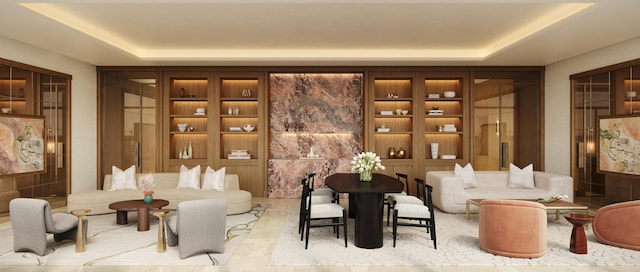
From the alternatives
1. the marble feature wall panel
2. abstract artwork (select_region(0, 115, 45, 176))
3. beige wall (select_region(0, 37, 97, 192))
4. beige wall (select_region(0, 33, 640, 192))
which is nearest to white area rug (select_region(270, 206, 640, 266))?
beige wall (select_region(0, 33, 640, 192))

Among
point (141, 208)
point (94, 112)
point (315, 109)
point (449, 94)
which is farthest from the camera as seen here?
point (315, 109)

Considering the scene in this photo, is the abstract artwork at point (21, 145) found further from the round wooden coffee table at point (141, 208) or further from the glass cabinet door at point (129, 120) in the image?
the round wooden coffee table at point (141, 208)

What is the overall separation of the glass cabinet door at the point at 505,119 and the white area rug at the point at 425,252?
3.37m

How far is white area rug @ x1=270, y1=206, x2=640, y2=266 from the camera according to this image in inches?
157

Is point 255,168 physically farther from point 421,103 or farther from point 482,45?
point 482,45

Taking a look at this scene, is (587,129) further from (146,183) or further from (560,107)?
(146,183)

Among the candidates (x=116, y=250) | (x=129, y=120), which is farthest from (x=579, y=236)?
(x=129, y=120)

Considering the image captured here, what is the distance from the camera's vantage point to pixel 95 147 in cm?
816

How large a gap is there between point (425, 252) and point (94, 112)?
7.30 meters

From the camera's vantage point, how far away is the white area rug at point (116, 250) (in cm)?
401

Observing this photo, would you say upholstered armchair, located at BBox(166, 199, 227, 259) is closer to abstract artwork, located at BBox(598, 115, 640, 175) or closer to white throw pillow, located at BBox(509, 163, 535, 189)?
white throw pillow, located at BBox(509, 163, 535, 189)

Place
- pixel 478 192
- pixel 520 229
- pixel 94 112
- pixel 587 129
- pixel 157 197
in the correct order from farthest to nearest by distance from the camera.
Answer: pixel 94 112 < pixel 587 129 < pixel 157 197 < pixel 478 192 < pixel 520 229

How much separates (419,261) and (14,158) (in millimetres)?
6435

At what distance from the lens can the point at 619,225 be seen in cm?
448
